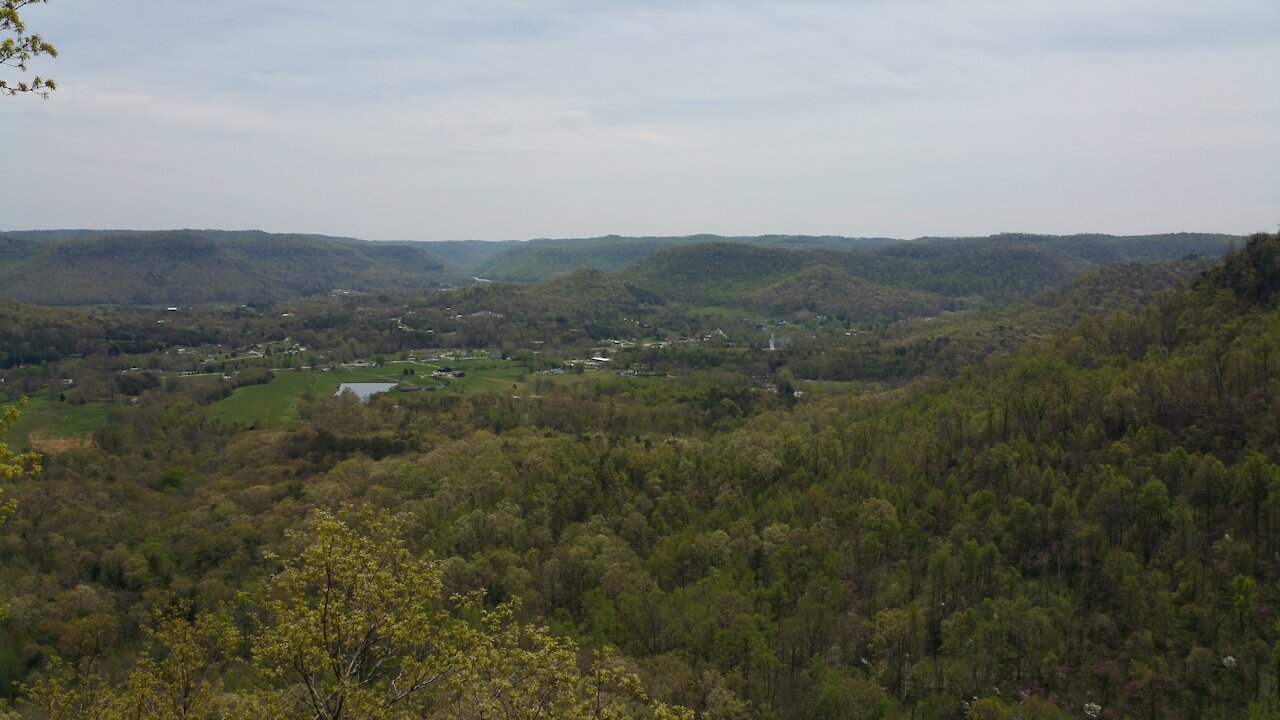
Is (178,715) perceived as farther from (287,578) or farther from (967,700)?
(967,700)

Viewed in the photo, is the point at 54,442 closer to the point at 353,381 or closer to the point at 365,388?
the point at 365,388

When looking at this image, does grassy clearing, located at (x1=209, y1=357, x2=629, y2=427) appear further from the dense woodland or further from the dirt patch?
the dense woodland

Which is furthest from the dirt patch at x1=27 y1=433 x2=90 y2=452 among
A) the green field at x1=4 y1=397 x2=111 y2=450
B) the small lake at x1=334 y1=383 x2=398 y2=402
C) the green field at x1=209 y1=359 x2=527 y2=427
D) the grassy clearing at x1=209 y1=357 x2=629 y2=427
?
the small lake at x1=334 y1=383 x2=398 y2=402

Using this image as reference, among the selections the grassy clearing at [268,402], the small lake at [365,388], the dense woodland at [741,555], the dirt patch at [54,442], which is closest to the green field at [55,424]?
the dirt patch at [54,442]

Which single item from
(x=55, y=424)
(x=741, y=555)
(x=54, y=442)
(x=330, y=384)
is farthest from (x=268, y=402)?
(x=741, y=555)

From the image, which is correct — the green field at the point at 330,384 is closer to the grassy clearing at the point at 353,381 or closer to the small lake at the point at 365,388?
the grassy clearing at the point at 353,381

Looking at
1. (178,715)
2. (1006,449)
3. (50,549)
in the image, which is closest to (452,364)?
(50,549)
